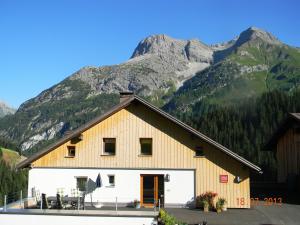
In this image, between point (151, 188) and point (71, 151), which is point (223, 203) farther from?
point (71, 151)

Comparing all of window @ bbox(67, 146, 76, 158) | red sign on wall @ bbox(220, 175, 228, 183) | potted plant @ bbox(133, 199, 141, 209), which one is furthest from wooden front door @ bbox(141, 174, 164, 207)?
window @ bbox(67, 146, 76, 158)

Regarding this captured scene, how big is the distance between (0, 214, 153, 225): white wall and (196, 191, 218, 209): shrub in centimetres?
545

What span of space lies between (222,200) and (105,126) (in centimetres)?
947

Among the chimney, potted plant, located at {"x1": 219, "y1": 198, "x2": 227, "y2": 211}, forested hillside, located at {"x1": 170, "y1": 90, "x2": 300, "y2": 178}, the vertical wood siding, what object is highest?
forested hillside, located at {"x1": 170, "y1": 90, "x2": 300, "y2": 178}

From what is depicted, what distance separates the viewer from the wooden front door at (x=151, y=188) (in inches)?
1185

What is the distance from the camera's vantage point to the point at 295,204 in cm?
3080

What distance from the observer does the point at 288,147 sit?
37.7 meters

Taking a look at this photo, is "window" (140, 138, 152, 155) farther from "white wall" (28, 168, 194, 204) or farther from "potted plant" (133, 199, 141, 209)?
"potted plant" (133, 199, 141, 209)

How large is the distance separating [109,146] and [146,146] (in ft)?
8.62

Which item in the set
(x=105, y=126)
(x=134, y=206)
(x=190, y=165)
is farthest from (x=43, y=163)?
(x=190, y=165)

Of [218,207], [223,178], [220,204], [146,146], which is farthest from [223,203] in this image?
[146,146]

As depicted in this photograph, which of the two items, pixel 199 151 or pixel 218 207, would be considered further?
pixel 199 151

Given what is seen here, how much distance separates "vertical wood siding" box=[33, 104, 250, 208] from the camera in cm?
2930

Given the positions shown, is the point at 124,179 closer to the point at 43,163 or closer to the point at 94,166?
the point at 94,166
